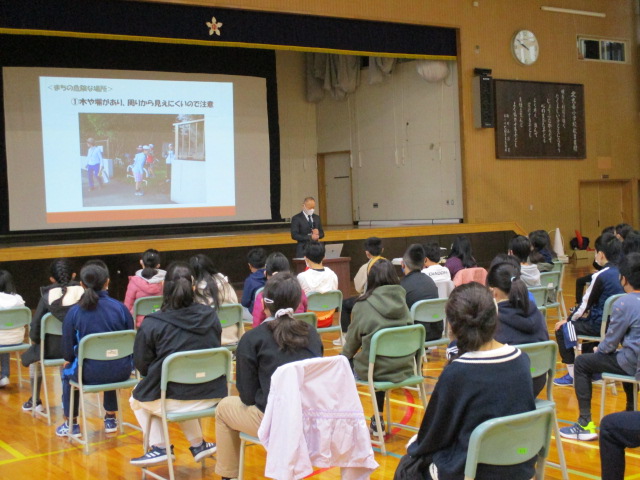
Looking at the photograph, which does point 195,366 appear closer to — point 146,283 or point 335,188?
point 146,283

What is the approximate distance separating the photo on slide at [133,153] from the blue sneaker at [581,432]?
28.9 feet

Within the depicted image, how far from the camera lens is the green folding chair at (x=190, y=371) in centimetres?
372

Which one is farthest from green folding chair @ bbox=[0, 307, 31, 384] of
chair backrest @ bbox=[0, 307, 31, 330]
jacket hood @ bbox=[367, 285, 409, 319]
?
jacket hood @ bbox=[367, 285, 409, 319]

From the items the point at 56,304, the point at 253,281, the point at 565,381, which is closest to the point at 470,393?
the point at 56,304

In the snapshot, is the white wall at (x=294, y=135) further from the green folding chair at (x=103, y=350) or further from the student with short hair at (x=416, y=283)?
the green folding chair at (x=103, y=350)

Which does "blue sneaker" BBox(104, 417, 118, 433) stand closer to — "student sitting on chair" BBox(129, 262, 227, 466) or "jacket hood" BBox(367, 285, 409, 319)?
"student sitting on chair" BBox(129, 262, 227, 466)

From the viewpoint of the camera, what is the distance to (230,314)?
5543mm

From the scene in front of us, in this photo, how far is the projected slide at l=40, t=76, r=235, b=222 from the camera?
37.8 feet

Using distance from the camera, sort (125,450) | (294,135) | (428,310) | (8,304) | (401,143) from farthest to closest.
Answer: (294,135)
(401,143)
(8,304)
(428,310)
(125,450)

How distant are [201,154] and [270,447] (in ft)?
32.4

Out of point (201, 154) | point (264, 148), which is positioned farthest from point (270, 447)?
point (264, 148)

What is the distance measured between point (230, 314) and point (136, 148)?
736 centimetres

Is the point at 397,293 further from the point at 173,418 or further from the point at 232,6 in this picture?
the point at 232,6

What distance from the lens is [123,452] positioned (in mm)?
4535
